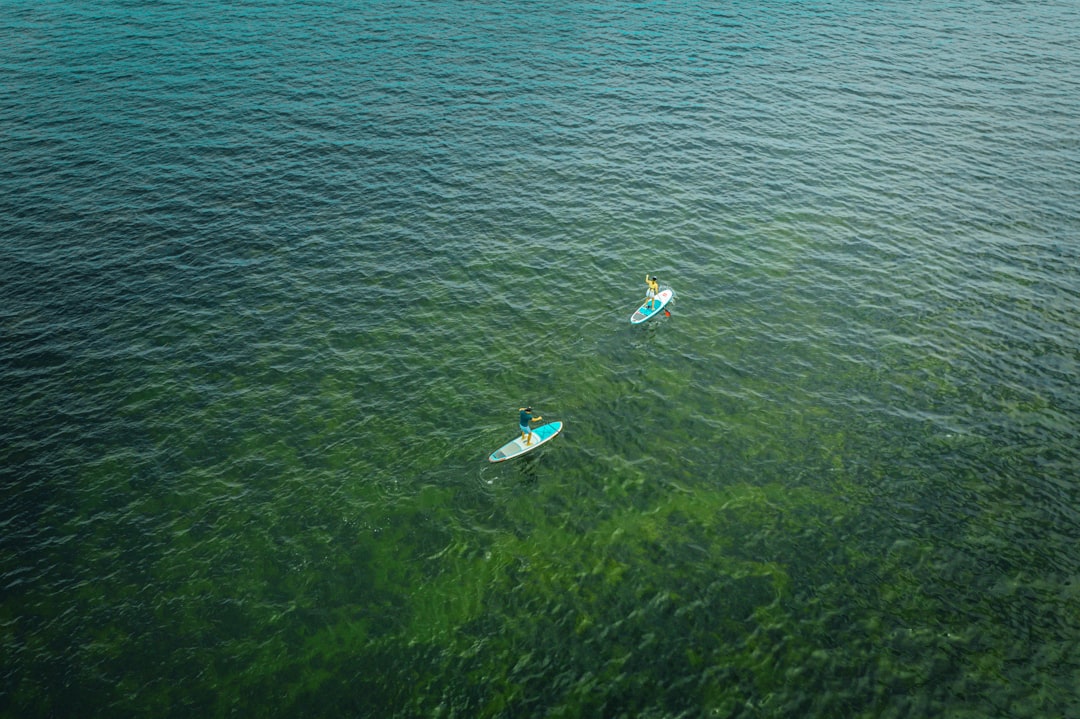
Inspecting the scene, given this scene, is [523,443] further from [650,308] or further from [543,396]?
[650,308]

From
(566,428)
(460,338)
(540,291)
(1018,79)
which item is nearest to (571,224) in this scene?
(540,291)

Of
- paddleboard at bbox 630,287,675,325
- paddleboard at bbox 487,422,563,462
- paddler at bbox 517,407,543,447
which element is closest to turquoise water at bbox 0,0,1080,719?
paddleboard at bbox 630,287,675,325

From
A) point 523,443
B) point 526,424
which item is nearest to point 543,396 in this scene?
point 526,424

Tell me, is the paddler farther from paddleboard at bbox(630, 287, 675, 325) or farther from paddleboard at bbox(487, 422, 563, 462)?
paddleboard at bbox(630, 287, 675, 325)

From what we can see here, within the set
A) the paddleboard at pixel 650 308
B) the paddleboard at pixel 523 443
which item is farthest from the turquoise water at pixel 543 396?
the paddleboard at pixel 523 443

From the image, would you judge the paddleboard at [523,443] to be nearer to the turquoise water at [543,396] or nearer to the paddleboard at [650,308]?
the turquoise water at [543,396]
